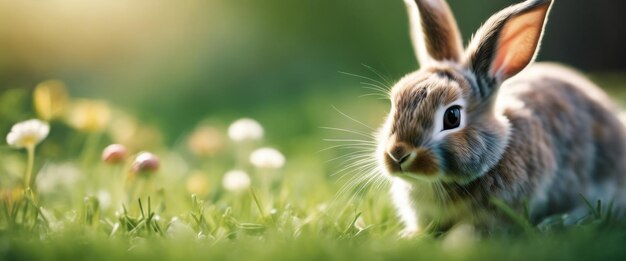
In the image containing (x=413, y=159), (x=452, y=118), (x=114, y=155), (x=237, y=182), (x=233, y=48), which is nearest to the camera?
(x=413, y=159)

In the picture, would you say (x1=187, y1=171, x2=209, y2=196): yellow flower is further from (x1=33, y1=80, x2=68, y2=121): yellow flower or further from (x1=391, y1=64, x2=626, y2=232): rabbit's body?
(x1=391, y1=64, x2=626, y2=232): rabbit's body

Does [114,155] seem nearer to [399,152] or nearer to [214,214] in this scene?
[214,214]

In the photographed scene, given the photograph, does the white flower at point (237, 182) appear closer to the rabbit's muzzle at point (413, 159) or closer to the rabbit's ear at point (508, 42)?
the rabbit's muzzle at point (413, 159)

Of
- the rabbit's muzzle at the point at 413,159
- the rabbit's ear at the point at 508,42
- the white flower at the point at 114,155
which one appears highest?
the rabbit's ear at the point at 508,42

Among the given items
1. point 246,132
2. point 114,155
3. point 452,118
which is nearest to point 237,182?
point 246,132

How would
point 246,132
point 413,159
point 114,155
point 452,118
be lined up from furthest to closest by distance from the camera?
point 246,132 < point 114,155 < point 452,118 < point 413,159

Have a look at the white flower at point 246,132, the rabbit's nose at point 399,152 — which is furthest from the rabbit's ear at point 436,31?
the white flower at point 246,132

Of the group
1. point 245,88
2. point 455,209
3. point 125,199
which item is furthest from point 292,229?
point 245,88
